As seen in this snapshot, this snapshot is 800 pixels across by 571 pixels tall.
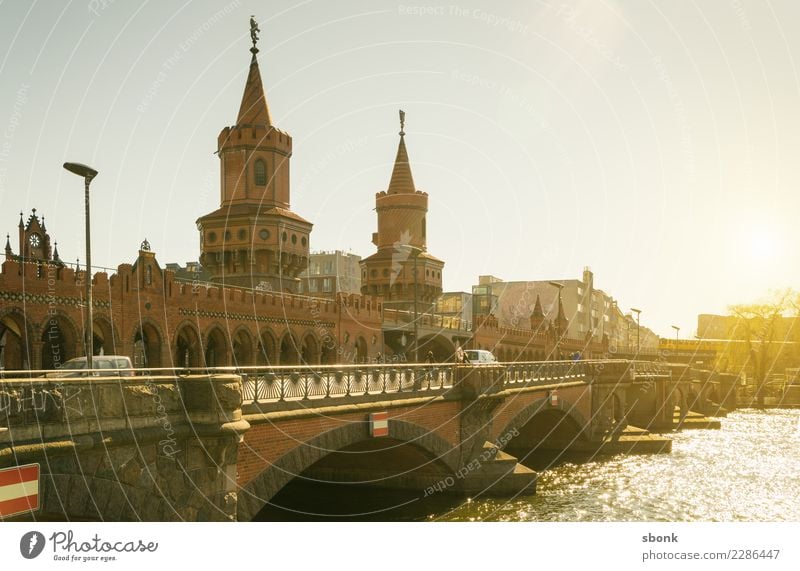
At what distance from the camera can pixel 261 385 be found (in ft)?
67.4

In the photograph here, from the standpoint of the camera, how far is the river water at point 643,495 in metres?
30.1

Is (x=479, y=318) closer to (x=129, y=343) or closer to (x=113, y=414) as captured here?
(x=129, y=343)

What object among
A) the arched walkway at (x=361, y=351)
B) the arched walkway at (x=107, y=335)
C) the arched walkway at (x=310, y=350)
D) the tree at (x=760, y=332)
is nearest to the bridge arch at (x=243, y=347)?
the arched walkway at (x=310, y=350)

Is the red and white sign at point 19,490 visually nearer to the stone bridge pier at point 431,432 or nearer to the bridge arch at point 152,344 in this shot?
the stone bridge pier at point 431,432

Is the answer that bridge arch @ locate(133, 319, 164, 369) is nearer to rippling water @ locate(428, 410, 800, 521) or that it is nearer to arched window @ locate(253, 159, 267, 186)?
rippling water @ locate(428, 410, 800, 521)

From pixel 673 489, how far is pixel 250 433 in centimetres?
2517

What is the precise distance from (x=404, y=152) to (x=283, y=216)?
26956 millimetres

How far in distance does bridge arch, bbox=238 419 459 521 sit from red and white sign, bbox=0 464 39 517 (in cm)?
642

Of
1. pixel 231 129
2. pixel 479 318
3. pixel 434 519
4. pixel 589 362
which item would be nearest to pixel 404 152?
pixel 479 318

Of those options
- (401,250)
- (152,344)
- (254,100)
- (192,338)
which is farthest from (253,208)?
(401,250)

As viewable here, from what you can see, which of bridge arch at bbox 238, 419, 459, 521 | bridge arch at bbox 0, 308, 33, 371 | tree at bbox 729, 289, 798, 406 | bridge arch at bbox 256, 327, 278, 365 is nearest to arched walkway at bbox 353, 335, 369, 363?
bridge arch at bbox 256, 327, 278, 365

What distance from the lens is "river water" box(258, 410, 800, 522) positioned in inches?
1185

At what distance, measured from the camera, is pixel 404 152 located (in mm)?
75938

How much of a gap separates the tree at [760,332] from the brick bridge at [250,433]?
6554 cm
